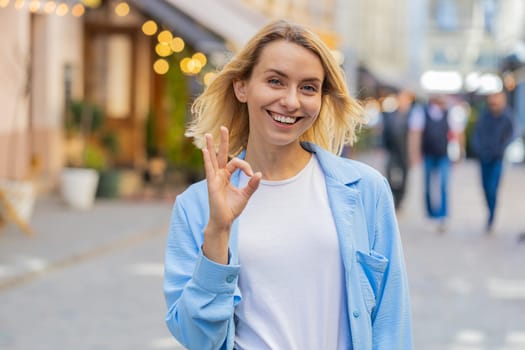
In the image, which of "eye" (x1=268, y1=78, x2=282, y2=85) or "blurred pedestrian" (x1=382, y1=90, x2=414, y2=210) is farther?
"blurred pedestrian" (x1=382, y1=90, x2=414, y2=210)

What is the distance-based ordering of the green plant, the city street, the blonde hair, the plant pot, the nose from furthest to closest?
the green plant → the plant pot → the city street → the blonde hair → the nose

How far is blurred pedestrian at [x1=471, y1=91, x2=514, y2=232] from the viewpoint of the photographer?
47.4 ft

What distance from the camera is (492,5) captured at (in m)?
89.5

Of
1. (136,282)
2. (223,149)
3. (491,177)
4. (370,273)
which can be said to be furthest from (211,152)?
(491,177)

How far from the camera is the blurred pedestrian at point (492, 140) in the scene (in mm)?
14453

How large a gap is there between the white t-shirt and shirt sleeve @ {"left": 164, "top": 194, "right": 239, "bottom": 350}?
0.29ft

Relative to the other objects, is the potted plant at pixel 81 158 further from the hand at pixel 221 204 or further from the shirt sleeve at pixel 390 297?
the hand at pixel 221 204

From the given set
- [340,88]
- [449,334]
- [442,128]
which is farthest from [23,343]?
[442,128]

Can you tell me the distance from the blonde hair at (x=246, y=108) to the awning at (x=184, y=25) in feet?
48.4

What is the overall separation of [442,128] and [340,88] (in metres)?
12.1

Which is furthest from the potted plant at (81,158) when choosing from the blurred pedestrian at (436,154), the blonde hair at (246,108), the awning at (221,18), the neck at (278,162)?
the neck at (278,162)

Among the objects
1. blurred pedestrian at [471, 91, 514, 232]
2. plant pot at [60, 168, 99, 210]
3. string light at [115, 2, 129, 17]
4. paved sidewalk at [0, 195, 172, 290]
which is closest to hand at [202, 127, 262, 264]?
paved sidewalk at [0, 195, 172, 290]

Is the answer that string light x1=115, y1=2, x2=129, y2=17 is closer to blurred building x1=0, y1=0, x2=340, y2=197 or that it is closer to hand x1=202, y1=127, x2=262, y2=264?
blurred building x1=0, y1=0, x2=340, y2=197

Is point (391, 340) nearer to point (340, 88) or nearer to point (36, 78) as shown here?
point (340, 88)
